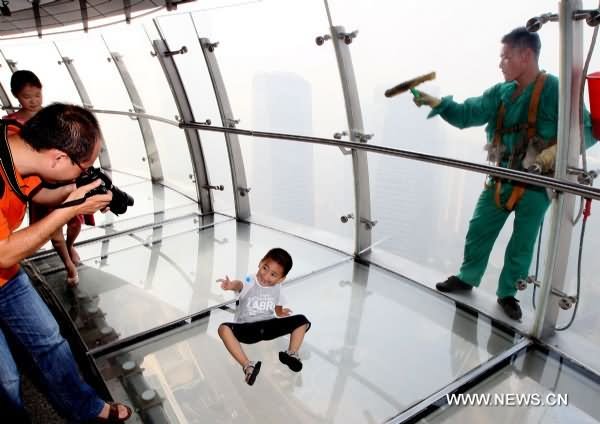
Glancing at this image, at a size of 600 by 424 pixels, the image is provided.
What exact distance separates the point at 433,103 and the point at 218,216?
2814 millimetres

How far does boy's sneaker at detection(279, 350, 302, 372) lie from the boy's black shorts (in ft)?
0.40

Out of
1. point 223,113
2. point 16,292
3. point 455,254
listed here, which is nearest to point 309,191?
point 223,113

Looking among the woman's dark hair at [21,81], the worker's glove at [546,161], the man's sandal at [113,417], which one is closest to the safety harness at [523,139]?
the worker's glove at [546,161]

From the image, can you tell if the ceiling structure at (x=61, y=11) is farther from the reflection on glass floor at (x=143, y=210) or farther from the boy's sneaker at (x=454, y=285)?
the boy's sneaker at (x=454, y=285)

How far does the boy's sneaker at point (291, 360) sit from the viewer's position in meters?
1.96

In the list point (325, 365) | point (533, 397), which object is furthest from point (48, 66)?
point (533, 397)

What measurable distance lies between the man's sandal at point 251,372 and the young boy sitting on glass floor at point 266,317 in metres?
0.08

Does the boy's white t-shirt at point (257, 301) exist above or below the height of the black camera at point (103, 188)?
below

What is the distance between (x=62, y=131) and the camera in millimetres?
1239

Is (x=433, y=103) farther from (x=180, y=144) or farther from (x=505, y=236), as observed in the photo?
(x=180, y=144)

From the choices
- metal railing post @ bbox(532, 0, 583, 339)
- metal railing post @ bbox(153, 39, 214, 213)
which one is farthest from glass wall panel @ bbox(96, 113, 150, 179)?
metal railing post @ bbox(532, 0, 583, 339)

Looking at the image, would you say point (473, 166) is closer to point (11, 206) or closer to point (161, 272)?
point (11, 206)

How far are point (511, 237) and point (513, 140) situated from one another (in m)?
0.58

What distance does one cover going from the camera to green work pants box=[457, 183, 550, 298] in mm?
2195
